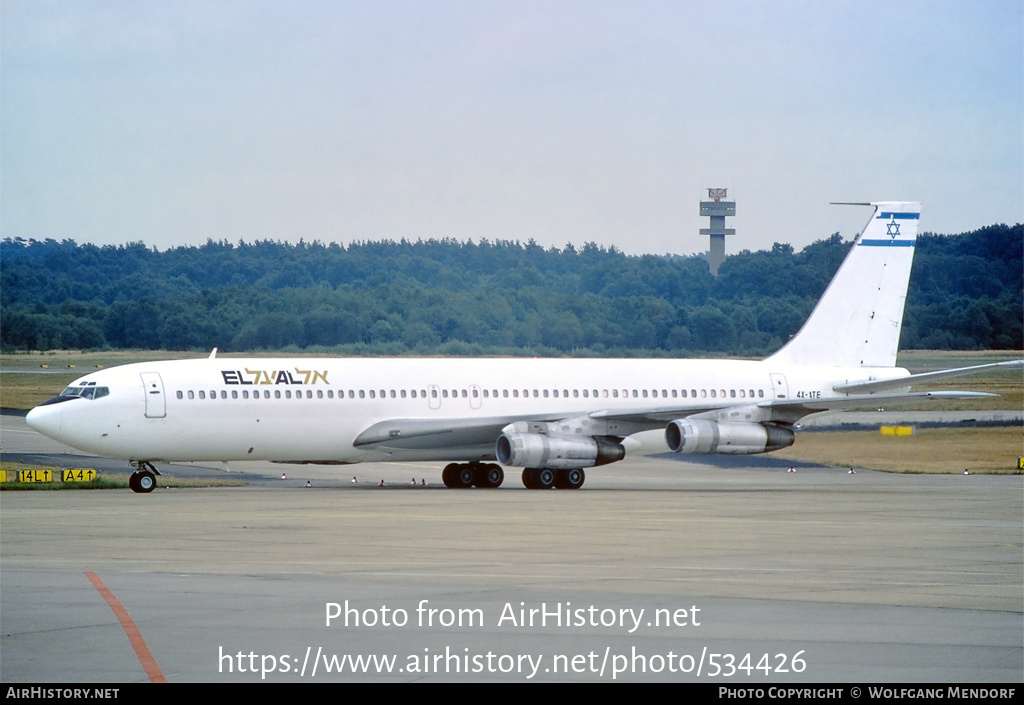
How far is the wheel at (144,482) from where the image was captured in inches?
1401

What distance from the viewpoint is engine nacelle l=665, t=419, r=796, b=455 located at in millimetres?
38594

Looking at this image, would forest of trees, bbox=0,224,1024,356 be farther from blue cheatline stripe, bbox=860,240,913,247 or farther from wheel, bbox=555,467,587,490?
wheel, bbox=555,467,587,490

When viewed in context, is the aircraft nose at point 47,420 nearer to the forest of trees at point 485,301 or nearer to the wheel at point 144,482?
the wheel at point 144,482

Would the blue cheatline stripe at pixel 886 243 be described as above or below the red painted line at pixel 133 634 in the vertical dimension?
above

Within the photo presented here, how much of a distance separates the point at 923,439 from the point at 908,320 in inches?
1665

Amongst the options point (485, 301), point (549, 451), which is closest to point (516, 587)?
point (549, 451)

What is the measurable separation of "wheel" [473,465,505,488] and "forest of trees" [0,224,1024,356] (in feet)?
157

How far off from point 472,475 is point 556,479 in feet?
8.76

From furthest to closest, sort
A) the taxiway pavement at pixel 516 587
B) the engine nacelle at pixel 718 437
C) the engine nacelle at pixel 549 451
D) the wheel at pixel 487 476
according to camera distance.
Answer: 1. the wheel at pixel 487 476
2. the engine nacelle at pixel 718 437
3. the engine nacelle at pixel 549 451
4. the taxiway pavement at pixel 516 587

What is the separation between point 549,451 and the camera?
3775 cm

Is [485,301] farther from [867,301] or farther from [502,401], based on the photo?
[502,401]

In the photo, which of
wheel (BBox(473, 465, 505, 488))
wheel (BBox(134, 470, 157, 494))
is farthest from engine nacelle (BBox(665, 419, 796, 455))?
wheel (BBox(134, 470, 157, 494))

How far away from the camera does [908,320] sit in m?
94.3

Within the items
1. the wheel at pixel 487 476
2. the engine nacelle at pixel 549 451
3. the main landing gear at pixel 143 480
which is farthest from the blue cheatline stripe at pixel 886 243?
the main landing gear at pixel 143 480
